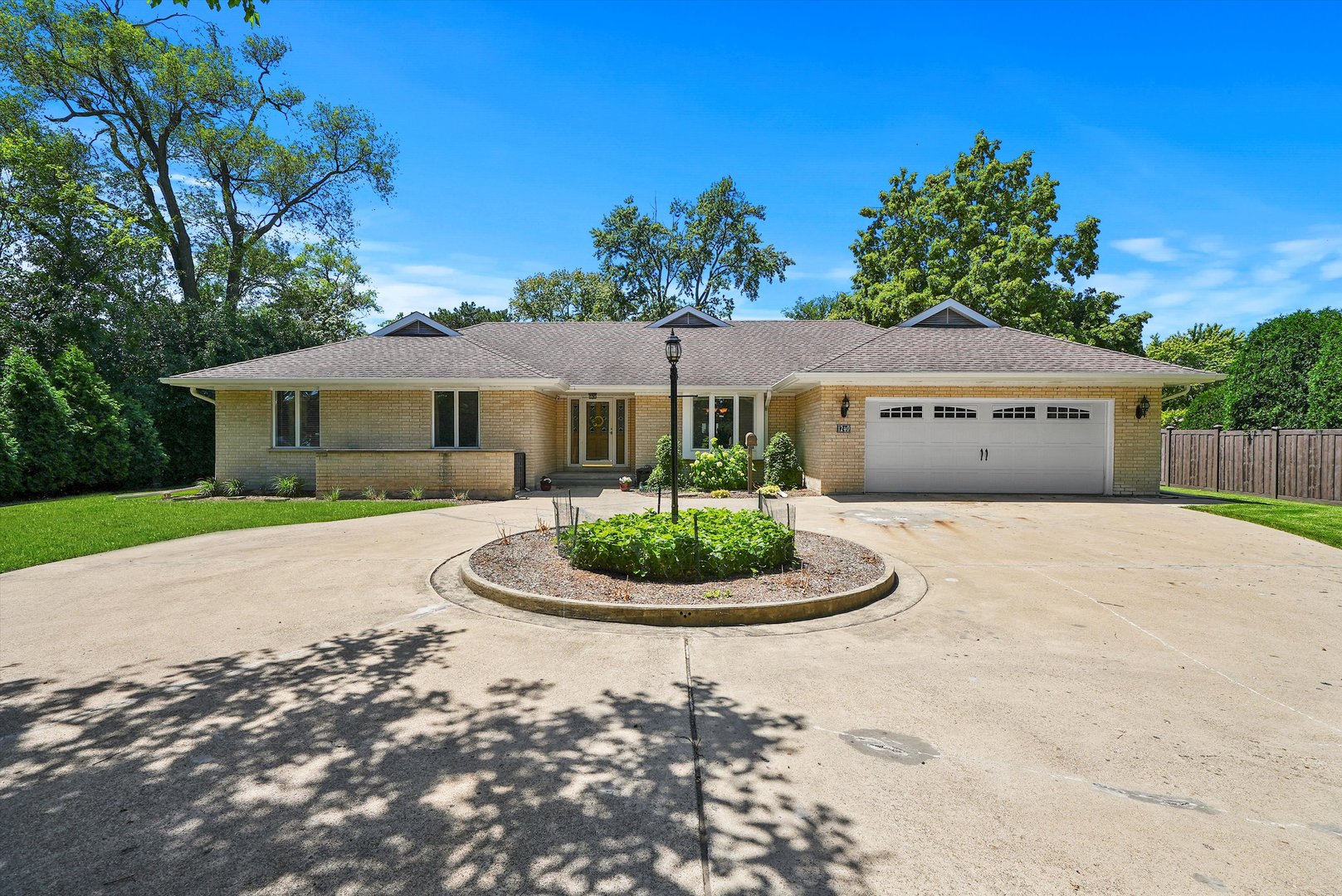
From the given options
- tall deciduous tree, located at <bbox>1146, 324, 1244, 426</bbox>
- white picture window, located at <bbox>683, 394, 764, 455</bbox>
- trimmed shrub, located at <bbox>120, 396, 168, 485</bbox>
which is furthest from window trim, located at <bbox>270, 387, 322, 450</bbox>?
tall deciduous tree, located at <bbox>1146, 324, 1244, 426</bbox>

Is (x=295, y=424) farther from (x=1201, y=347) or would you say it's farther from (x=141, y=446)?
(x=1201, y=347)

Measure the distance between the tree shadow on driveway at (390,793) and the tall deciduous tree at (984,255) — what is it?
29.4m

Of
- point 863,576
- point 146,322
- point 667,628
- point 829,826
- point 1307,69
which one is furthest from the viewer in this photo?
point 146,322

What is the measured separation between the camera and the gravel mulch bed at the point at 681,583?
5684 millimetres

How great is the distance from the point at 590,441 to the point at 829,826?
56.6 ft

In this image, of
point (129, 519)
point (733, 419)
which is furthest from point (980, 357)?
point (129, 519)

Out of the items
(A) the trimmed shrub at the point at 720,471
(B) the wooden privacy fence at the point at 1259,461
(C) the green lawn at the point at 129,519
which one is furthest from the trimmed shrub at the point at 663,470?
(B) the wooden privacy fence at the point at 1259,461

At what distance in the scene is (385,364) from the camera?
16.1 m

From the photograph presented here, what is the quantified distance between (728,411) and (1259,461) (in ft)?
43.7

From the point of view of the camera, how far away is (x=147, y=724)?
3.46 metres

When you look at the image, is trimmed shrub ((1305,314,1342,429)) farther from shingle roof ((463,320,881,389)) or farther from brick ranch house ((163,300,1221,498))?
shingle roof ((463,320,881,389))

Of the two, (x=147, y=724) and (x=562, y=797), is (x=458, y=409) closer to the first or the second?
(x=147, y=724)

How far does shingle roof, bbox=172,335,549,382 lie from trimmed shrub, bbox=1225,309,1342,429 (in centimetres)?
2060

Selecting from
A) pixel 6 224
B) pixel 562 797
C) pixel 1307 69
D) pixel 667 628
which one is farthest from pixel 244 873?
pixel 6 224
